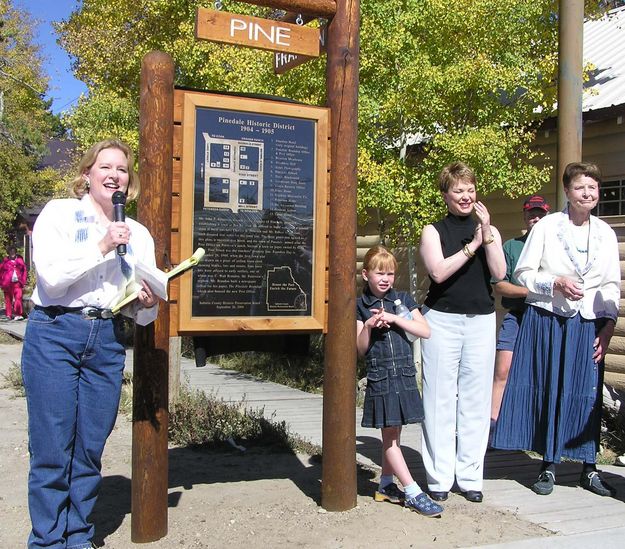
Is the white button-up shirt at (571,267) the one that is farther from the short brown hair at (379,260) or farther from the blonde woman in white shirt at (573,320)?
the short brown hair at (379,260)

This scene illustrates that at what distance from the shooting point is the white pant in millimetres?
4898

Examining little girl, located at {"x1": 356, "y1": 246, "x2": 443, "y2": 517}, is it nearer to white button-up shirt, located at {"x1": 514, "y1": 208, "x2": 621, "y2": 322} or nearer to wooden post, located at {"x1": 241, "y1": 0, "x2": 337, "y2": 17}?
white button-up shirt, located at {"x1": 514, "y1": 208, "x2": 621, "y2": 322}

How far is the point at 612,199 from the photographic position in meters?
9.47

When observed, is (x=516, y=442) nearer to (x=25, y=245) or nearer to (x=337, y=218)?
(x=337, y=218)

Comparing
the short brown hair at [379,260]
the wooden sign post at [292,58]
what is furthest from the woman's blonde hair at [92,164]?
the short brown hair at [379,260]

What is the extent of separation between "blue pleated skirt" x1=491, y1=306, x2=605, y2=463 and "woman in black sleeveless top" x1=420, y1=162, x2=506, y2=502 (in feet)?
1.71

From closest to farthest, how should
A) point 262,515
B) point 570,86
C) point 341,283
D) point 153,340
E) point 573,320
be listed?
point 153,340
point 262,515
point 341,283
point 573,320
point 570,86

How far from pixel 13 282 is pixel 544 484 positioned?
17.5m

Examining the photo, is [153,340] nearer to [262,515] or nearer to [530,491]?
[262,515]

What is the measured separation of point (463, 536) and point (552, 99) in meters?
6.51

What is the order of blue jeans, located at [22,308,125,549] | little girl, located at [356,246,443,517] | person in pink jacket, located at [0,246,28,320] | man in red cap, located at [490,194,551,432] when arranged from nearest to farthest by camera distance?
blue jeans, located at [22,308,125,549] < little girl, located at [356,246,443,517] < man in red cap, located at [490,194,551,432] < person in pink jacket, located at [0,246,28,320]

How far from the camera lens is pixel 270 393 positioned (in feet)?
30.5

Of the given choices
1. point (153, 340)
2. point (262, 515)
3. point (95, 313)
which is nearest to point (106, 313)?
point (95, 313)

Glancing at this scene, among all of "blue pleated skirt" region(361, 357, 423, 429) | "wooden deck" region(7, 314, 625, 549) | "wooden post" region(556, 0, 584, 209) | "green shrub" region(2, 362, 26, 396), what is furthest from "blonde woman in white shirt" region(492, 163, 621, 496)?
"green shrub" region(2, 362, 26, 396)
